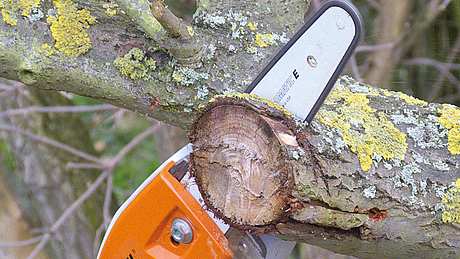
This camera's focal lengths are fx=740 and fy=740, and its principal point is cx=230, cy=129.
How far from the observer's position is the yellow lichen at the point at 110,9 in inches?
41.6

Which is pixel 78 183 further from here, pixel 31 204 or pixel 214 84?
pixel 214 84

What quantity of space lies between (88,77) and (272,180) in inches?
13.1

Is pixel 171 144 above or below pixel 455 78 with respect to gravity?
below

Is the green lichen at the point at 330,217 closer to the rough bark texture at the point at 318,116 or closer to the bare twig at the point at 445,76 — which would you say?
the rough bark texture at the point at 318,116

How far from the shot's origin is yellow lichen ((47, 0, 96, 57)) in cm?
104

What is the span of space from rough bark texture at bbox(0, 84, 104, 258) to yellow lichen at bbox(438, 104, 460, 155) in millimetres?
1765

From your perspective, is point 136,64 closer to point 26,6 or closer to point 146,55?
point 146,55

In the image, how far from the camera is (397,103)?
1047 millimetres

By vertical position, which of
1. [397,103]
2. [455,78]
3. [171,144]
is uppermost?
[455,78]

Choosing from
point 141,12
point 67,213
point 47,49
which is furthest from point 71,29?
point 67,213

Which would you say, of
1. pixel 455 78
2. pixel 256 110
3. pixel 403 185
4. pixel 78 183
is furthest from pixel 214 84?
pixel 78 183

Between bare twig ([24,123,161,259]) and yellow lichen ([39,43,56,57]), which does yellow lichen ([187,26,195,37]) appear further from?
bare twig ([24,123,161,259])

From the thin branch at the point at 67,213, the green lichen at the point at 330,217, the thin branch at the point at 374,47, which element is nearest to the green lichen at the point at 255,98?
the green lichen at the point at 330,217

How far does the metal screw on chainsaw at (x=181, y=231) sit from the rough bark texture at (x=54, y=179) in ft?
5.34
